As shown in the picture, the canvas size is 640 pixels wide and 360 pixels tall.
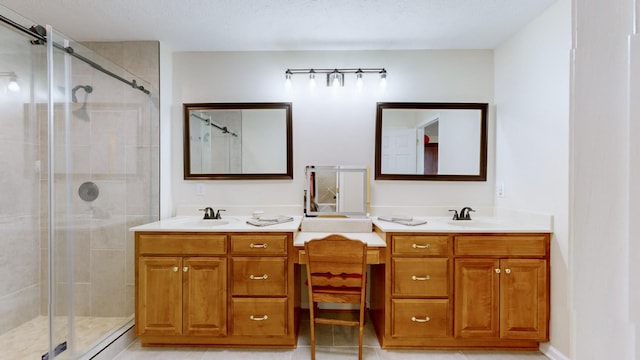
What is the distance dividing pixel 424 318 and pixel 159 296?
189 cm

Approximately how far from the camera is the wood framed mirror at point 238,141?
103 inches

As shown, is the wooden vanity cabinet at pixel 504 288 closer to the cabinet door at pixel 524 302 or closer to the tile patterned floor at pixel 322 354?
the cabinet door at pixel 524 302

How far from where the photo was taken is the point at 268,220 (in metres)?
2.33

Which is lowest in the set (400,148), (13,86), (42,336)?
(42,336)

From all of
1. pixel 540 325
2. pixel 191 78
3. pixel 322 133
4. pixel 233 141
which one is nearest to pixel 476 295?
pixel 540 325

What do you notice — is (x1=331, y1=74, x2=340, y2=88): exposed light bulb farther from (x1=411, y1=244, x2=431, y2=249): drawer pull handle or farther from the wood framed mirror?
(x1=411, y1=244, x2=431, y2=249): drawer pull handle

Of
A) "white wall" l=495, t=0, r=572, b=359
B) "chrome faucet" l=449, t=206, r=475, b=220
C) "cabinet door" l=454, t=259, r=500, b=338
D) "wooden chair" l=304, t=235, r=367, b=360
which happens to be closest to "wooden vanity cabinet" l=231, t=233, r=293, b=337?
"wooden chair" l=304, t=235, r=367, b=360

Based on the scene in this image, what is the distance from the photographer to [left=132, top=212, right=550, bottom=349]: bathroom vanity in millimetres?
1991

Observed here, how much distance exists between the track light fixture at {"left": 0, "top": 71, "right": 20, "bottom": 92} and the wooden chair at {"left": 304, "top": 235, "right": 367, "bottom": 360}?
2342 mm

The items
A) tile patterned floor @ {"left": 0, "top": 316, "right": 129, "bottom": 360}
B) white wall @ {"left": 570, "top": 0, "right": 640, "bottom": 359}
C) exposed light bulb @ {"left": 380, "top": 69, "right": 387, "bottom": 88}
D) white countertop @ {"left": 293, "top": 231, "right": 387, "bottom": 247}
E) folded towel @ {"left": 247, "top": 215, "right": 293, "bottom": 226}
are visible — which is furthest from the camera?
exposed light bulb @ {"left": 380, "top": 69, "right": 387, "bottom": 88}

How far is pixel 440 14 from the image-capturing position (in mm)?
2059

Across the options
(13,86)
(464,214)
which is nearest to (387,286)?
(464,214)

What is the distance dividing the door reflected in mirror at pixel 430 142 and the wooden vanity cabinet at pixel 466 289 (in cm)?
76

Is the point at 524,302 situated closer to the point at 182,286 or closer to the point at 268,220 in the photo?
the point at 268,220
